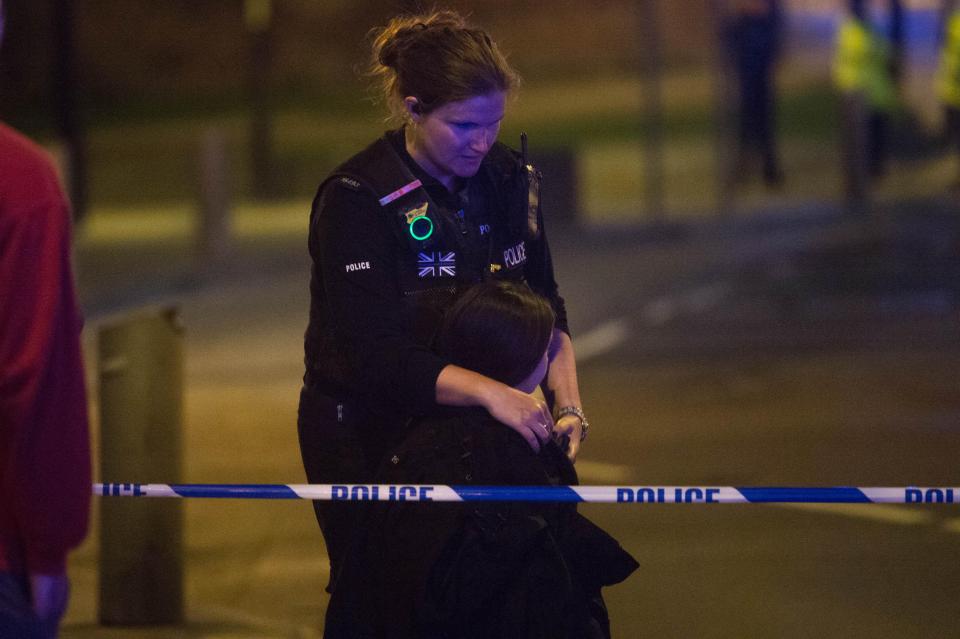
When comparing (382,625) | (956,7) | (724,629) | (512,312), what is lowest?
(724,629)

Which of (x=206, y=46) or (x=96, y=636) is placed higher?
(x=206, y=46)

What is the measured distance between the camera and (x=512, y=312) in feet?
10.6

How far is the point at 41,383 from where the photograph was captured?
88.0 inches

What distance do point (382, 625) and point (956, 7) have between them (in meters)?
19.1

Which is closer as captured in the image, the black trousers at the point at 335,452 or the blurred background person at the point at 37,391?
the blurred background person at the point at 37,391

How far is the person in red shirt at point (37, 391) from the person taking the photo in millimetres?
2230

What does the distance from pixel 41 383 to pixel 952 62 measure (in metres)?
18.2

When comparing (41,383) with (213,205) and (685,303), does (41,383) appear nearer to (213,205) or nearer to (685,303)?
(685,303)

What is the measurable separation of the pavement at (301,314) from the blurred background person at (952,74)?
5.89 feet

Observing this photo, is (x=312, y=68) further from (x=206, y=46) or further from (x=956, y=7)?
(x=956, y=7)

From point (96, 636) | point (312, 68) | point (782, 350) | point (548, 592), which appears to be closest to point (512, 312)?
point (548, 592)

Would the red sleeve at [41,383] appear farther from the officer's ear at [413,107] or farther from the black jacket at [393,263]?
the officer's ear at [413,107]

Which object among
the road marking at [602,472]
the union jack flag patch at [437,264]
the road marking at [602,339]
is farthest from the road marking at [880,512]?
the union jack flag patch at [437,264]

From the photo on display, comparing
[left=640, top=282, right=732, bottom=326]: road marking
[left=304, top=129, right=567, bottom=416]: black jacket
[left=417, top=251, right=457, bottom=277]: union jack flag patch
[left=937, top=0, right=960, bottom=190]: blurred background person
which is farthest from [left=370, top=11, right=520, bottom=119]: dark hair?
[left=937, top=0, right=960, bottom=190]: blurred background person
